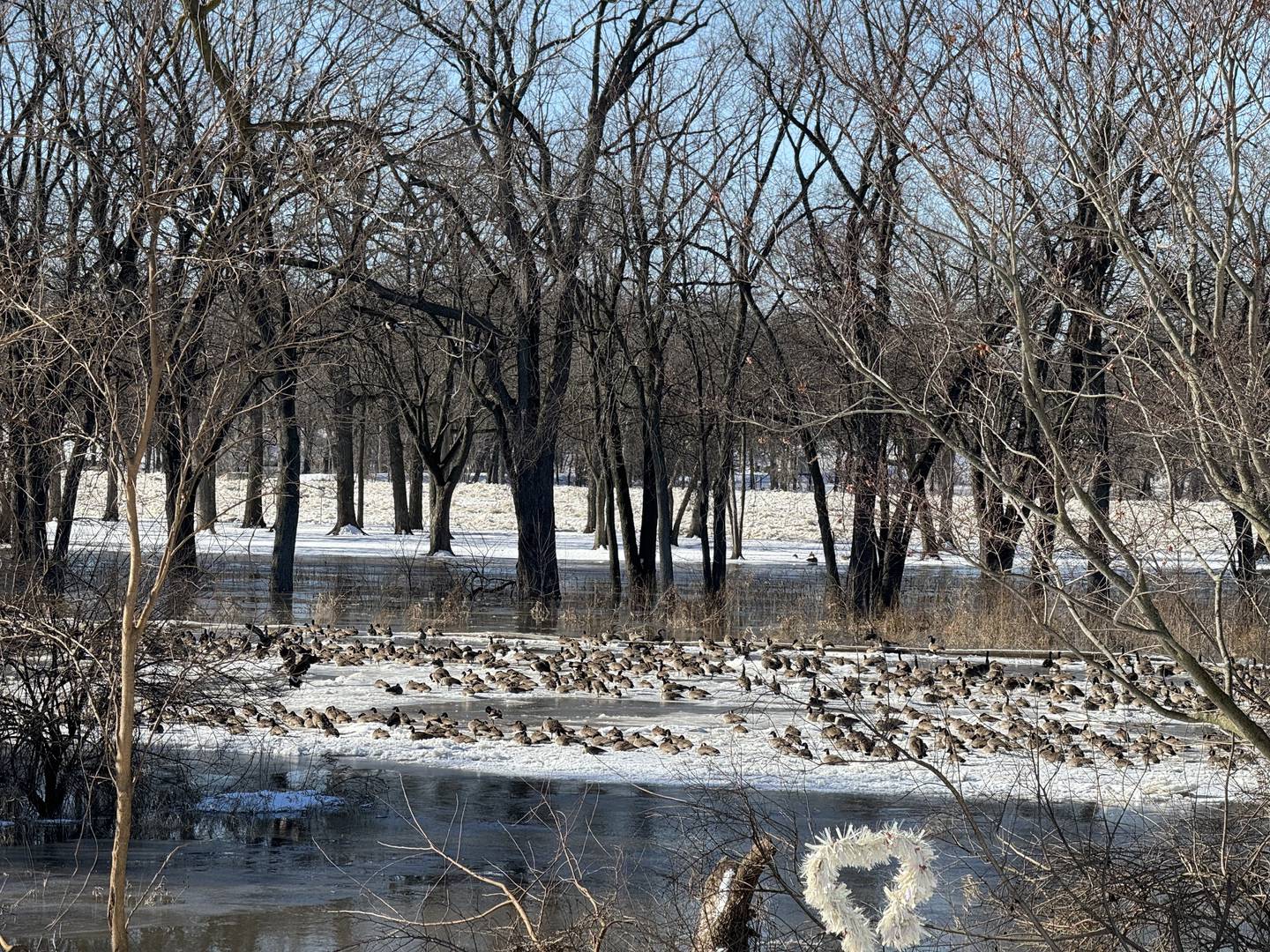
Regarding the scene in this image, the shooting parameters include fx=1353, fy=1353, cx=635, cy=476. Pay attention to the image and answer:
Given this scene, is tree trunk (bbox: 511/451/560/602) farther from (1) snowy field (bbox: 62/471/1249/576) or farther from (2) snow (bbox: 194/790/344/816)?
(2) snow (bbox: 194/790/344/816)

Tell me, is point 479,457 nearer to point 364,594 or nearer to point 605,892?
point 364,594

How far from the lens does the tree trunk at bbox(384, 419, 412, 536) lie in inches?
1657

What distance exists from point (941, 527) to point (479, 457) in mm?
69369

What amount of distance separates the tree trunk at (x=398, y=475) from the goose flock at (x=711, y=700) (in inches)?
978

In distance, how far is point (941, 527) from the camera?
7.55 meters

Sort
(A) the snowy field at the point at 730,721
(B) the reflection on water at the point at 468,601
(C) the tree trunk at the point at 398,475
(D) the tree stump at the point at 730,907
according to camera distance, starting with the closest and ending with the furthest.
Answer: (D) the tree stump at the point at 730,907, (A) the snowy field at the point at 730,721, (B) the reflection on water at the point at 468,601, (C) the tree trunk at the point at 398,475

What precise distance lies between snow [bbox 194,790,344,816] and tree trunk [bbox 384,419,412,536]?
3082 centimetres

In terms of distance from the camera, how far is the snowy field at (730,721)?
970 cm

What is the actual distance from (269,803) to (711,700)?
210 inches

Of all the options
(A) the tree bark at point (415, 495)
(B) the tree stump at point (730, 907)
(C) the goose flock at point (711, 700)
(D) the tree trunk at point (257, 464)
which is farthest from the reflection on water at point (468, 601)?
(A) the tree bark at point (415, 495)

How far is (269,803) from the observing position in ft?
29.3

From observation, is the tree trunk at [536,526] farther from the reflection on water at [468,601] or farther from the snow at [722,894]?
the snow at [722,894]

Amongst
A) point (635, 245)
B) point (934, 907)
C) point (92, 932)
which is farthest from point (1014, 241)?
point (635, 245)

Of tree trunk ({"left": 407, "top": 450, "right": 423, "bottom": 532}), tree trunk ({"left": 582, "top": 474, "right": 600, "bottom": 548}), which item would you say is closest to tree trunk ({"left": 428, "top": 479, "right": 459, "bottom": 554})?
tree trunk ({"left": 582, "top": 474, "right": 600, "bottom": 548})
